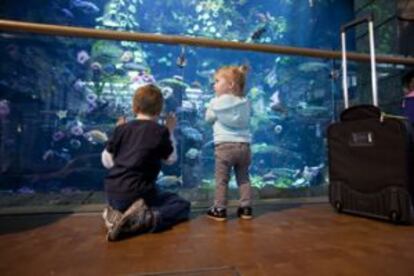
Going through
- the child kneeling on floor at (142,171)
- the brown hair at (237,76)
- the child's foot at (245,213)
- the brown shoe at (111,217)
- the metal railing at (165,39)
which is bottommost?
the child's foot at (245,213)

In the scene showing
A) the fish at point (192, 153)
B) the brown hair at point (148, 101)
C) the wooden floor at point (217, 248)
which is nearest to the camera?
the wooden floor at point (217, 248)

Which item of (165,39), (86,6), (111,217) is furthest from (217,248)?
(86,6)

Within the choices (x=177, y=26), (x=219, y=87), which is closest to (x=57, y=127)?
(x=219, y=87)

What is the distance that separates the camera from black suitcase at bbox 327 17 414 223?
1.57 metres

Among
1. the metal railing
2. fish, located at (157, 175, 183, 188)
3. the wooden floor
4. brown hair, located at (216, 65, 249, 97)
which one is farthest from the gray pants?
fish, located at (157, 175, 183, 188)

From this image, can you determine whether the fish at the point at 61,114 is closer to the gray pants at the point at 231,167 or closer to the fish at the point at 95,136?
the fish at the point at 95,136

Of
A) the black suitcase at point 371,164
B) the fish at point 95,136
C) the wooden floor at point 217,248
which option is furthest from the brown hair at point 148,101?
the fish at point 95,136

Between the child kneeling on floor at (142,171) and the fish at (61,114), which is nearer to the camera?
the child kneeling on floor at (142,171)

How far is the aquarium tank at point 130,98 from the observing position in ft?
11.2

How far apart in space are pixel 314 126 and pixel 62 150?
362 centimetres

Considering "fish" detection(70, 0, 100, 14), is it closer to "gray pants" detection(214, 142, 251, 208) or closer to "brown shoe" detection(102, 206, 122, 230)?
"gray pants" detection(214, 142, 251, 208)

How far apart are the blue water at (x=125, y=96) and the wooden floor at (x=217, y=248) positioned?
1.39m

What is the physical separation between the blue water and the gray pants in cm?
95

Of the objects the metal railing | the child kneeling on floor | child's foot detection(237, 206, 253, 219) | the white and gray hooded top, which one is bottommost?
child's foot detection(237, 206, 253, 219)
